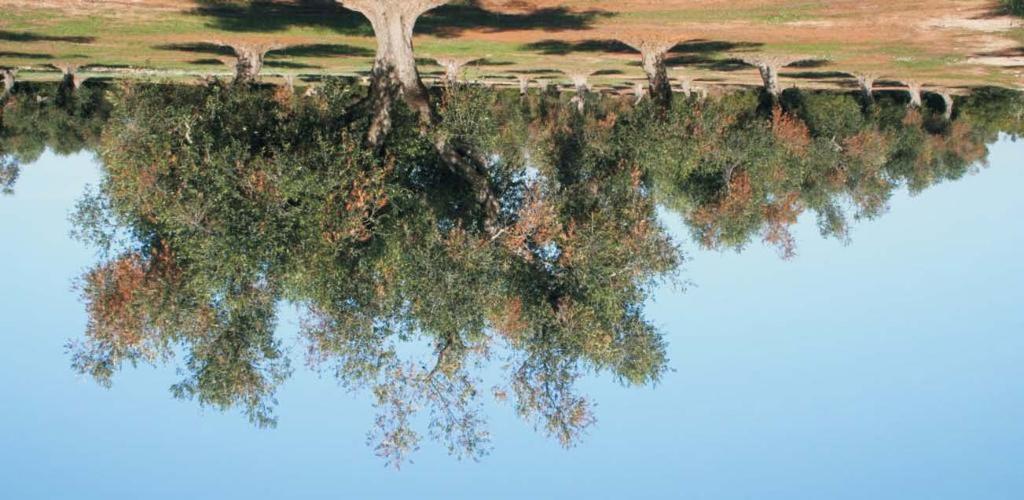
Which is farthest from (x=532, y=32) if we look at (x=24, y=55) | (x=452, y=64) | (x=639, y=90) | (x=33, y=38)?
(x=24, y=55)

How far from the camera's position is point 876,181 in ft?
235

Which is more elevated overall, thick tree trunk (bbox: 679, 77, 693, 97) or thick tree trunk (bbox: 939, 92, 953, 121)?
thick tree trunk (bbox: 939, 92, 953, 121)

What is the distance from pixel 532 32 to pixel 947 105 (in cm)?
4620

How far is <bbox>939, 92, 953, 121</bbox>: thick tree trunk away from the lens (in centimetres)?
6694

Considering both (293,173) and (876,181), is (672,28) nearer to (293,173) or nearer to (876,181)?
(293,173)

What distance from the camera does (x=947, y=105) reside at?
67.9m

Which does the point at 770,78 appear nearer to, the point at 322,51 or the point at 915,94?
the point at 915,94

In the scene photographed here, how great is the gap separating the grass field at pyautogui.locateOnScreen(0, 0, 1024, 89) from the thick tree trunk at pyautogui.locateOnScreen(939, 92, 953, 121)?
17498 mm

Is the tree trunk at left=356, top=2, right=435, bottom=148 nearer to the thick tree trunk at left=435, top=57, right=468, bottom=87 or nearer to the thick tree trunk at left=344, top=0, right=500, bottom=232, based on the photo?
the thick tree trunk at left=344, top=0, right=500, bottom=232

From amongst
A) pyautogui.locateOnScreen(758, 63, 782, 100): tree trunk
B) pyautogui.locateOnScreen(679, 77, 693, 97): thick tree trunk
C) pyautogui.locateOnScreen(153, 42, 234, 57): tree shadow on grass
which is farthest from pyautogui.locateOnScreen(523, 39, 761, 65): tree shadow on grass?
pyautogui.locateOnScreen(153, 42, 234, 57): tree shadow on grass

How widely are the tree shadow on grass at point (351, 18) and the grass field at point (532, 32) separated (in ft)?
0.24

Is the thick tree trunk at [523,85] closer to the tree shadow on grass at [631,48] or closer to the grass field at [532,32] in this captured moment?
the grass field at [532,32]

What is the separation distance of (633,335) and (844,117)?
34198 millimetres

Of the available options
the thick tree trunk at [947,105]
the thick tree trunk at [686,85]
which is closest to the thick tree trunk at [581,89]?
the thick tree trunk at [686,85]
